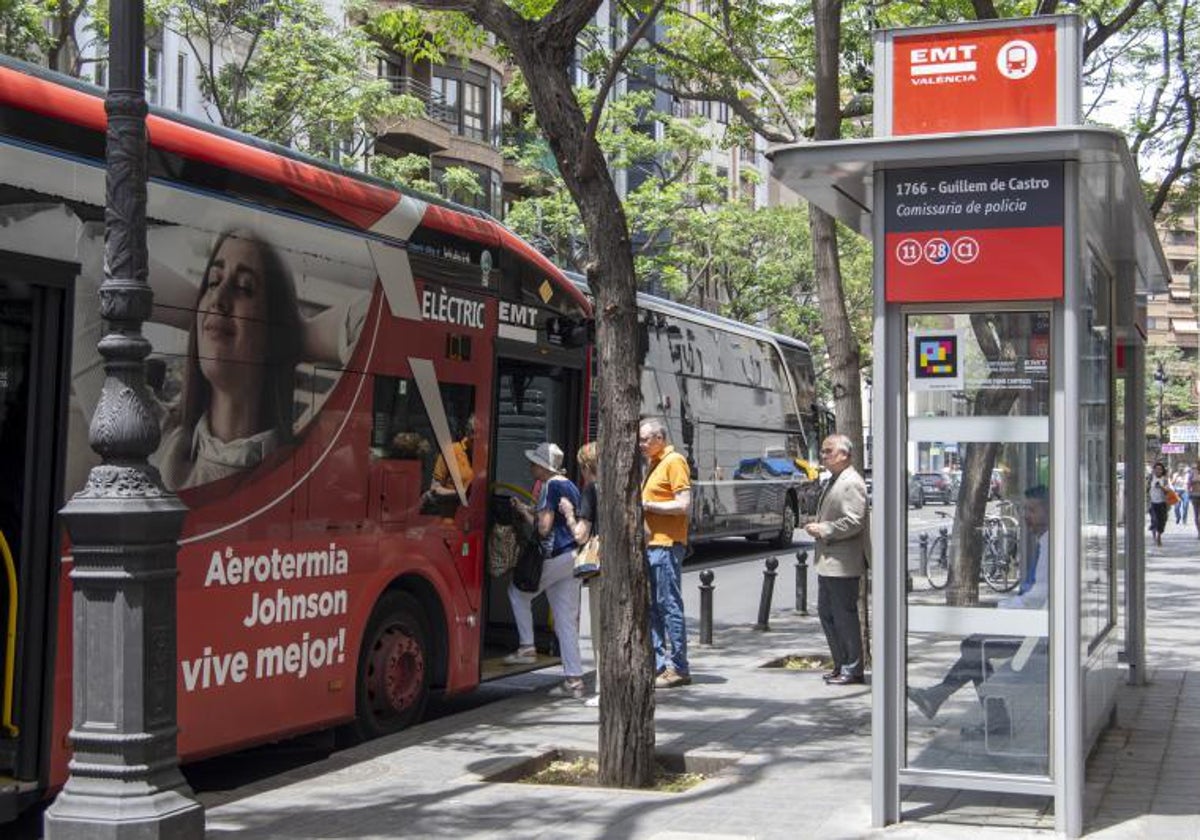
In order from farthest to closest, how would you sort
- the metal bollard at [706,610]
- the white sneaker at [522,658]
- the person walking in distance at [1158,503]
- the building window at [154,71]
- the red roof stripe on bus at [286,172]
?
1. the person walking in distance at [1158,503]
2. the building window at [154,71]
3. the metal bollard at [706,610]
4. the white sneaker at [522,658]
5. the red roof stripe on bus at [286,172]

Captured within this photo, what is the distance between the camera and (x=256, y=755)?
30.4 ft

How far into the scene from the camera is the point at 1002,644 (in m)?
6.78

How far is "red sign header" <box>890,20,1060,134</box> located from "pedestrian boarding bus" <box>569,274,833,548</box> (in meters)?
14.0

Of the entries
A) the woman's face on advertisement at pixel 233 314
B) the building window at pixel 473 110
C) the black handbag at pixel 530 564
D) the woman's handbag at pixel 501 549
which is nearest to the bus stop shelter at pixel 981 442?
the woman's face on advertisement at pixel 233 314

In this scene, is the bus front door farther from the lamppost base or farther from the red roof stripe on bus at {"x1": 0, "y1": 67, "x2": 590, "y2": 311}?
the lamppost base

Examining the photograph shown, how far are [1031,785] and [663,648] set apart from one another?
5007 millimetres

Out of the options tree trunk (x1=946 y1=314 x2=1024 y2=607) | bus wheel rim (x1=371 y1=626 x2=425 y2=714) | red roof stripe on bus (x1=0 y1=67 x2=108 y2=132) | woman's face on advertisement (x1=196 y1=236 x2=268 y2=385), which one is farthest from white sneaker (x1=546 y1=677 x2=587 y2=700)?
red roof stripe on bus (x1=0 y1=67 x2=108 y2=132)

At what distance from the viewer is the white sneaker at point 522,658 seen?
1118 cm

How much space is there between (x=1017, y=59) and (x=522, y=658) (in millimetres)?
6162

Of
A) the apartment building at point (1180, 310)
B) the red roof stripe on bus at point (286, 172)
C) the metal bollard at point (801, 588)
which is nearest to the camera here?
the red roof stripe on bus at point (286, 172)

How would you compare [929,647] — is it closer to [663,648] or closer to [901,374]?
[901,374]

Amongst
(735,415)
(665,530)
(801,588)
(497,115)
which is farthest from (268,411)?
(497,115)

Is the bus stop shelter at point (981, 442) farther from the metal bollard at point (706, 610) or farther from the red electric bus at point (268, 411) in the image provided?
the metal bollard at point (706, 610)

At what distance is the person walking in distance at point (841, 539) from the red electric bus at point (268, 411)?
238 cm
